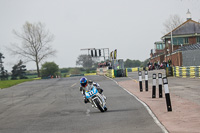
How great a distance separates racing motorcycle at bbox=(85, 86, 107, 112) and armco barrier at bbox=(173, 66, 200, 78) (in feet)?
60.6

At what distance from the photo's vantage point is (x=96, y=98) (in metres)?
12.4

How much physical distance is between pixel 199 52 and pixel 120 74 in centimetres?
976

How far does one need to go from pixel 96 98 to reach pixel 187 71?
21562 millimetres

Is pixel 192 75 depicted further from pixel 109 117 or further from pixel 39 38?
pixel 39 38

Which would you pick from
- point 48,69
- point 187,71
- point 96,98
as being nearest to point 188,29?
point 48,69

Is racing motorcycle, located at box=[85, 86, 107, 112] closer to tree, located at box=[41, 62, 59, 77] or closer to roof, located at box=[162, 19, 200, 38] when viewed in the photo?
roof, located at box=[162, 19, 200, 38]

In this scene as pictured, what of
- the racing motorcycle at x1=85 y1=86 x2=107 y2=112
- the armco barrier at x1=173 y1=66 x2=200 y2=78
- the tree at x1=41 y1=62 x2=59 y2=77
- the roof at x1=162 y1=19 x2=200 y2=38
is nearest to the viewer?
the racing motorcycle at x1=85 y1=86 x2=107 y2=112

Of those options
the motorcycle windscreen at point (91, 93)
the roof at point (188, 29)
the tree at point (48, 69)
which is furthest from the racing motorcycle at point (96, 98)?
the tree at point (48, 69)

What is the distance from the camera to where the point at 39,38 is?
91.9 metres

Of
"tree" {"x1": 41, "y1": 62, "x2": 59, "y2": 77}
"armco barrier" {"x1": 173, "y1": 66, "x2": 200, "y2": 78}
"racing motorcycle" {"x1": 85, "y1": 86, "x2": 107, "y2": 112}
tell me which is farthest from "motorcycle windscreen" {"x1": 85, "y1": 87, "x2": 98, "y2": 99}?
"tree" {"x1": 41, "y1": 62, "x2": 59, "y2": 77}

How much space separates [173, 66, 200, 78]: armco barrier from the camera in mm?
30205

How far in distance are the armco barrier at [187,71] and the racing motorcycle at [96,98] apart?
18485 millimetres

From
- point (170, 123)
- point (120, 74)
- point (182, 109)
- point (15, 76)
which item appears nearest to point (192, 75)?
point (120, 74)

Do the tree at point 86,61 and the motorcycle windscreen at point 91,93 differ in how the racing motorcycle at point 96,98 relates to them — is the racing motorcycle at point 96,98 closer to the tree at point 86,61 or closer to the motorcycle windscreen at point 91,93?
the motorcycle windscreen at point 91,93
